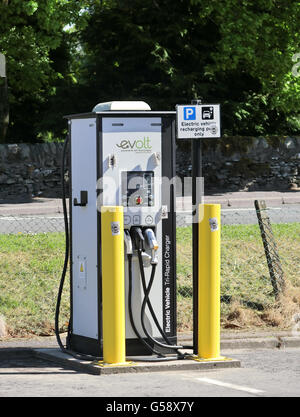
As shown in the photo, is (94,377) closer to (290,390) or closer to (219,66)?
(290,390)

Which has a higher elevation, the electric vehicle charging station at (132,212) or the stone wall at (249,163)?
the stone wall at (249,163)

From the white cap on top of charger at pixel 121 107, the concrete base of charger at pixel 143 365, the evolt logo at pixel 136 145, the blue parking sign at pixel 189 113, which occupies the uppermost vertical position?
the white cap on top of charger at pixel 121 107

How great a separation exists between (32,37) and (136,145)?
2081 centimetres

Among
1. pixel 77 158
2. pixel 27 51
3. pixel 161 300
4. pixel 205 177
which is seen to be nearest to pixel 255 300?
pixel 161 300

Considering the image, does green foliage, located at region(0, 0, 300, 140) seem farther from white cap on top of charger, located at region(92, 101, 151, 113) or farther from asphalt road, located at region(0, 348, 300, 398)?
asphalt road, located at region(0, 348, 300, 398)

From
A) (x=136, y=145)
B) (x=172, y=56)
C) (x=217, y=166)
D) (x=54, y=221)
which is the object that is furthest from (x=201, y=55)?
(x=136, y=145)

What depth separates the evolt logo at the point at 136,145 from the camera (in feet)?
23.8

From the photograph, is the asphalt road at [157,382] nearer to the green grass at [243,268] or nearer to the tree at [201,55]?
the green grass at [243,268]

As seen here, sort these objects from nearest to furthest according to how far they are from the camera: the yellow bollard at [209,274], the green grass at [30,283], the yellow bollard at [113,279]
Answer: the yellow bollard at [113,279] < the yellow bollard at [209,274] < the green grass at [30,283]

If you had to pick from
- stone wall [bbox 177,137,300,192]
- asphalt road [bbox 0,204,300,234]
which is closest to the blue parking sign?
asphalt road [bbox 0,204,300,234]

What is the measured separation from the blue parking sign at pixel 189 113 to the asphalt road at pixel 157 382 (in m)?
2.06

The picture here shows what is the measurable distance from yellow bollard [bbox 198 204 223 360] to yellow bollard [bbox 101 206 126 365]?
2.21 feet

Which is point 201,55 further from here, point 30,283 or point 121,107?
point 121,107

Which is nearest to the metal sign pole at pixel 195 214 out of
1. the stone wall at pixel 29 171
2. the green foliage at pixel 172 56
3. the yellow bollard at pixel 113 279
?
the yellow bollard at pixel 113 279
